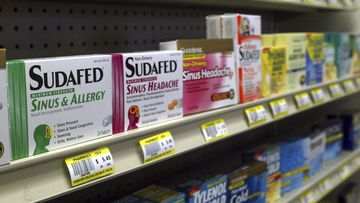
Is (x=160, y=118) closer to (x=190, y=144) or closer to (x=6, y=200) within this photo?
(x=190, y=144)

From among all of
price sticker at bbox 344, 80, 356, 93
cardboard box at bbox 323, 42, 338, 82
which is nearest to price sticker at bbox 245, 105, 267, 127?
cardboard box at bbox 323, 42, 338, 82

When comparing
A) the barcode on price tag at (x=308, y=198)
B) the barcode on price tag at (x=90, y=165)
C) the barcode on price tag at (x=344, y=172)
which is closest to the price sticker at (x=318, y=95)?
the barcode on price tag at (x=308, y=198)

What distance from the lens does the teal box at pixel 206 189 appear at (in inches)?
48.2

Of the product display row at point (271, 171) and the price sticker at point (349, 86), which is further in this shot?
the price sticker at point (349, 86)

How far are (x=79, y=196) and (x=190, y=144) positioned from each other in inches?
19.0

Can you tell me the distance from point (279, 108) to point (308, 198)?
1.86ft

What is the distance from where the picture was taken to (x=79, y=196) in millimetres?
1346

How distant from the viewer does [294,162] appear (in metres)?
1.82

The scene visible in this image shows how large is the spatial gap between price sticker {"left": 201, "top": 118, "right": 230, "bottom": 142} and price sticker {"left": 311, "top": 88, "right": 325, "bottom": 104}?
0.75m

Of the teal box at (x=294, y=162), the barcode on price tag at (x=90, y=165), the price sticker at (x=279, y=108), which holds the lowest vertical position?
the teal box at (x=294, y=162)

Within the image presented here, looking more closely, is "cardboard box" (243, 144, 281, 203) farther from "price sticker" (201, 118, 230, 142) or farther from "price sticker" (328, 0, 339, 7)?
"price sticker" (328, 0, 339, 7)

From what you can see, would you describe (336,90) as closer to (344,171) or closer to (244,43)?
(344,171)

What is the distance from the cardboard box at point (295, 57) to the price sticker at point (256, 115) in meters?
0.29

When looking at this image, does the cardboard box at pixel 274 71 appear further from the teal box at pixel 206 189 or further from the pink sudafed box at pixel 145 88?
the pink sudafed box at pixel 145 88
